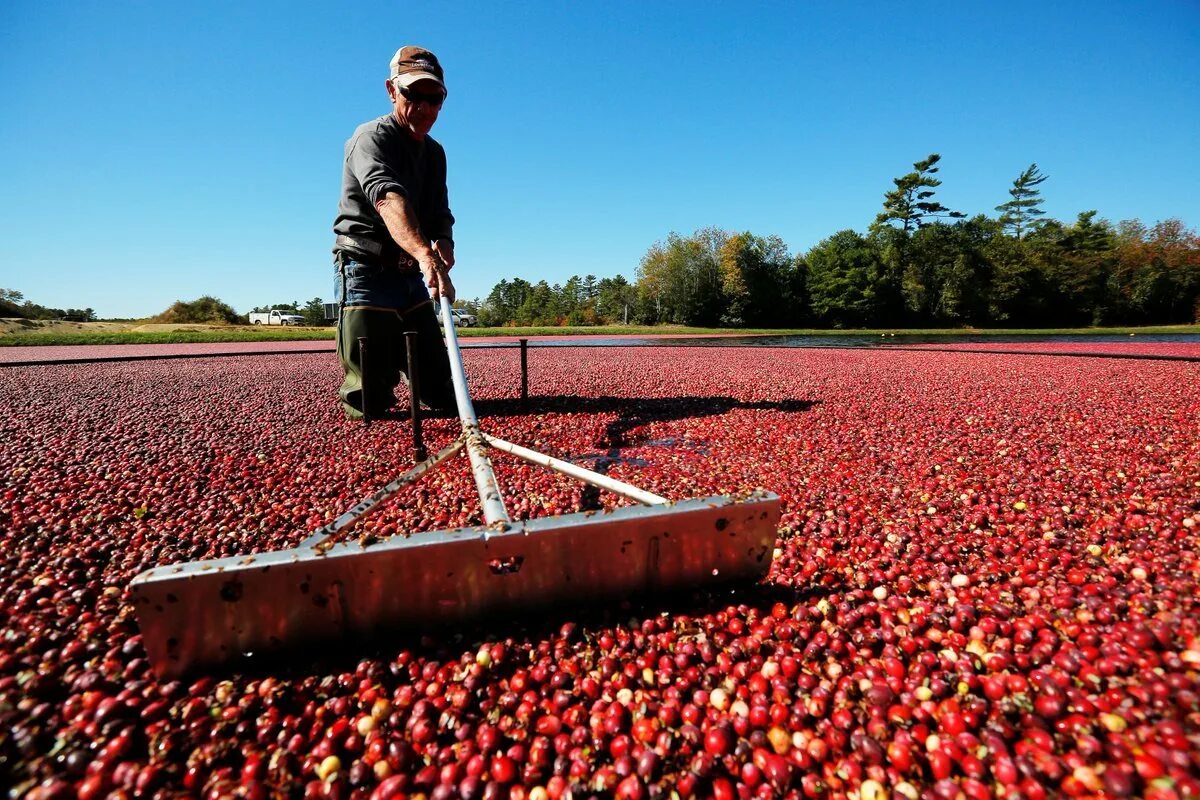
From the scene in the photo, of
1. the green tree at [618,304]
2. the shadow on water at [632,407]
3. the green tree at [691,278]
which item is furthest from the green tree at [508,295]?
the shadow on water at [632,407]

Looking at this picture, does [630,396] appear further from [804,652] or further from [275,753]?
[275,753]

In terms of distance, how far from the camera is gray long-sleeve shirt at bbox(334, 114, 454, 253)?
3461 millimetres

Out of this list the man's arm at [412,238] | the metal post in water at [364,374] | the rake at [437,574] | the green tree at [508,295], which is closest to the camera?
the rake at [437,574]

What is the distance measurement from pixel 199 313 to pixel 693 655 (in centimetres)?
5011

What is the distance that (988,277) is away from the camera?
4738 centimetres

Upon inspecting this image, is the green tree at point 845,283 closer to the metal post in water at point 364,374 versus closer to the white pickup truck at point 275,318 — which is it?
the metal post in water at point 364,374

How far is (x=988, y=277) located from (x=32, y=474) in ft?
206

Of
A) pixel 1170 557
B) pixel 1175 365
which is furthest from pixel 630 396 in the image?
pixel 1175 365

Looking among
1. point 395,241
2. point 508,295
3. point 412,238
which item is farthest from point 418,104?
point 508,295

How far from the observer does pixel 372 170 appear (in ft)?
11.4

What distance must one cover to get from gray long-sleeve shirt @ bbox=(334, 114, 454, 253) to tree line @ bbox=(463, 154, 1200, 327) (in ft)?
159

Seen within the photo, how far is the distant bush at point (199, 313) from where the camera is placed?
3766cm

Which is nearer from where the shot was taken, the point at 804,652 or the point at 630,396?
the point at 804,652

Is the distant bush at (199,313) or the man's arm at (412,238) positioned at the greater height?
the distant bush at (199,313)
